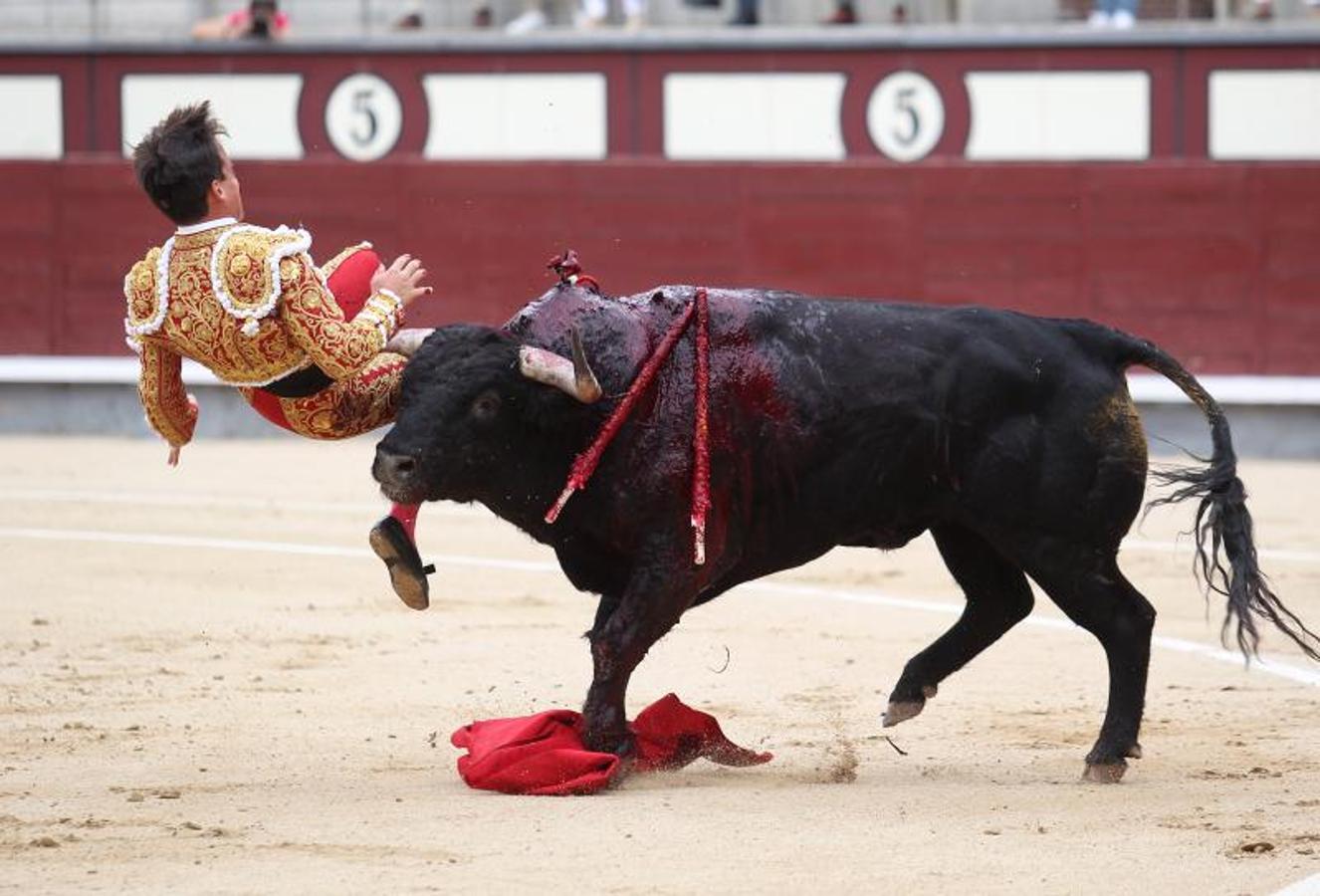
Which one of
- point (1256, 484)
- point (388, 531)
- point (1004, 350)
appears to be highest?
point (1004, 350)

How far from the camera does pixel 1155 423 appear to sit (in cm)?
930

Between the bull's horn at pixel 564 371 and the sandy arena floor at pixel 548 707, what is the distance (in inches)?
24.6

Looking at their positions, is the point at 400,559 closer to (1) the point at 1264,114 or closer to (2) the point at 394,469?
(2) the point at 394,469

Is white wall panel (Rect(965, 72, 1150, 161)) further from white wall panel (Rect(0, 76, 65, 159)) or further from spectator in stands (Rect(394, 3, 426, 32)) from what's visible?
white wall panel (Rect(0, 76, 65, 159))

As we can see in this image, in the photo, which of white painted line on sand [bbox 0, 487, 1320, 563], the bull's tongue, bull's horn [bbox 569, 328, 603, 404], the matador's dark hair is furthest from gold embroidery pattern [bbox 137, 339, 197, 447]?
white painted line on sand [bbox 0, 487, 1320, 563]

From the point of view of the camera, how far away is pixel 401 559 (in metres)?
3.79

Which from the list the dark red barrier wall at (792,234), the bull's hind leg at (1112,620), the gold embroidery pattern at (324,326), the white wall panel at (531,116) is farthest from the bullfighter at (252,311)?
the white wall panel at (531,116)

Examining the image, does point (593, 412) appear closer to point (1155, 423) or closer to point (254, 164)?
point (1155, 423)

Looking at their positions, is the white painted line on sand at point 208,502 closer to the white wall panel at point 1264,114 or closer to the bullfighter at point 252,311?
the bullfighter at point 252,311

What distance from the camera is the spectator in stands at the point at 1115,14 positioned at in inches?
407

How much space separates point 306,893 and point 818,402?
131 cm

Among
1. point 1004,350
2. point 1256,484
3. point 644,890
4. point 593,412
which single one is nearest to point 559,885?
point 644,890

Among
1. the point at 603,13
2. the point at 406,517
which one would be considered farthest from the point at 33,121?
the point at 406,517

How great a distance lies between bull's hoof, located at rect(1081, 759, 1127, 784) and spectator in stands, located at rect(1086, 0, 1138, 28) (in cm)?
689
